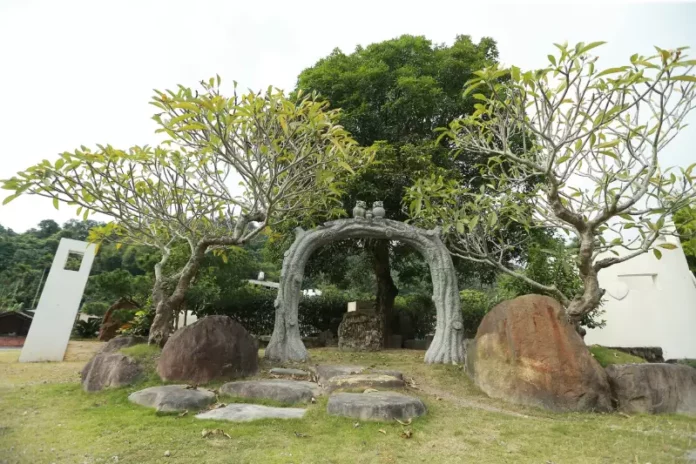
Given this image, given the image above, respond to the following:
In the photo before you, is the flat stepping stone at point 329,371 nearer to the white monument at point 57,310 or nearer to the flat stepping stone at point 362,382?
the flat stepping stone at point 362,382

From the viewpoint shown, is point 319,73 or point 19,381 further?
point 319,73

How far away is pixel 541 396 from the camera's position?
189 inches

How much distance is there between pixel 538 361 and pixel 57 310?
10.8 metres

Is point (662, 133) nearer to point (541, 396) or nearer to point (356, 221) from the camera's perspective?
point (541, 396)

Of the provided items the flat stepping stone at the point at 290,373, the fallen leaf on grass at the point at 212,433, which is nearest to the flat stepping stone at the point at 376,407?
the fallen leaf on grass at the point at 212,433

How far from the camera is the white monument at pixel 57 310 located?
952 centimetres

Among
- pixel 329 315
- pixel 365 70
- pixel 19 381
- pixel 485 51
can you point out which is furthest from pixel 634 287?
pixel 19 381

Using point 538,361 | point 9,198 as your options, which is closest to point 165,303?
point 9,198

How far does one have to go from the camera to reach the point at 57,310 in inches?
394

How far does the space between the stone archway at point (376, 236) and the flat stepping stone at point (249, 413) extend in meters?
2.73

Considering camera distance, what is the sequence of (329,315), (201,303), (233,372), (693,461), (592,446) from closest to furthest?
(693,461) → (592,446) → (233,372) → (201,303) → (329,315)

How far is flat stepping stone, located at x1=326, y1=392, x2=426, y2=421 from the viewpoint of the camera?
387 cm

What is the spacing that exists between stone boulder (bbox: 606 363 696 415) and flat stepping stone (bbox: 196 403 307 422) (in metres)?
3.82

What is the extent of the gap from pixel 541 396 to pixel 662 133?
11.0 ft
